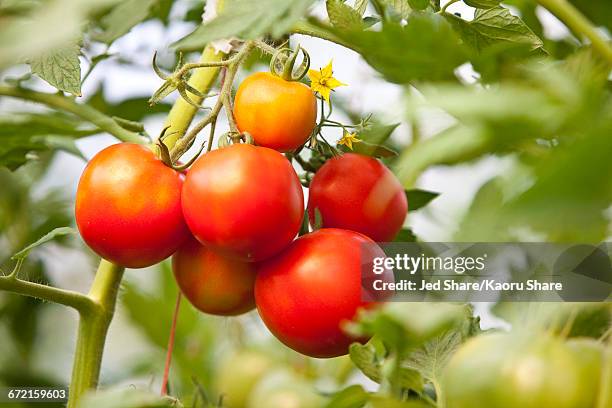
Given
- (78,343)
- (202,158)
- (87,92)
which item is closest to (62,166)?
(87,92)

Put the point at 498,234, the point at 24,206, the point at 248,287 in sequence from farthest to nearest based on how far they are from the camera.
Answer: the point at 24,206 < the point at 248,287 < the point at 498,234

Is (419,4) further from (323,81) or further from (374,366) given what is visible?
(374,366)

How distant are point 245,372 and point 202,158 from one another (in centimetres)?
54

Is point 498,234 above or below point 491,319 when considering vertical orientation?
above

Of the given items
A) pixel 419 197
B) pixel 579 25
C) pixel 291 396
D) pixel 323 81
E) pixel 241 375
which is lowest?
pixel 241 375

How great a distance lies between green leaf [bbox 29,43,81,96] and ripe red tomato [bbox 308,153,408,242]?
177mm

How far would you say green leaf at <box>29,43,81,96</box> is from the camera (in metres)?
0.57

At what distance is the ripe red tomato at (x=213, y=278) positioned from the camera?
0.55 m

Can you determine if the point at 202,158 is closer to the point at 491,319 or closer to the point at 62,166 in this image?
the point at 491,319

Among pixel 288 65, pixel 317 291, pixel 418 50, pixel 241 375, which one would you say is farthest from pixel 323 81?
pixel 241 375

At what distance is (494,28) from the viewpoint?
0.54 meters

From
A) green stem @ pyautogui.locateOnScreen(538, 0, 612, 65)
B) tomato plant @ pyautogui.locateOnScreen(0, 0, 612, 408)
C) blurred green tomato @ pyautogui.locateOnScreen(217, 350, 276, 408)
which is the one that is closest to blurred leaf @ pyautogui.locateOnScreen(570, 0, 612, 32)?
tomato plant @ pyautogui.locateOnScreen(0, 0, 612, 408)

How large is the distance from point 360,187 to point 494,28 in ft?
0.44

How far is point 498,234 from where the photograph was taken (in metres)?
0.30
